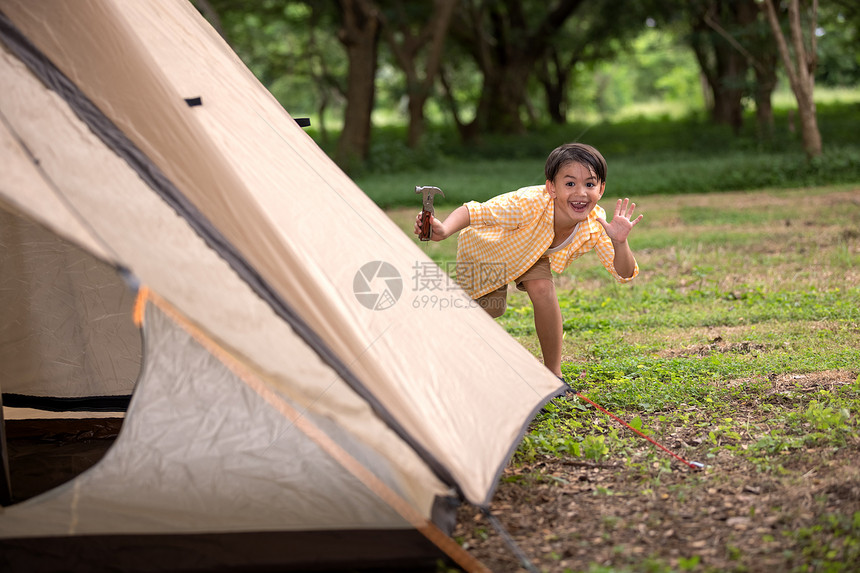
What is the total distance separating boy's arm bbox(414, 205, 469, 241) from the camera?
150 inches

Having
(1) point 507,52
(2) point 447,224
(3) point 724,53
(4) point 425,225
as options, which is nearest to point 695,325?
(2) point 447,224

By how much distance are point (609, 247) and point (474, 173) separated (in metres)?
11.6

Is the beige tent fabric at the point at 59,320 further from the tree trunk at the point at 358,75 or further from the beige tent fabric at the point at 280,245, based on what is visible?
the tree trunk at the point at 358,75

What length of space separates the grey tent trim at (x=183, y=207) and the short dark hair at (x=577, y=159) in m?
1.90

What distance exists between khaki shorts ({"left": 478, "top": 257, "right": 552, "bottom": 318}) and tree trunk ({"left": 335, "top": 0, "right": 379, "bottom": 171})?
11862 mm

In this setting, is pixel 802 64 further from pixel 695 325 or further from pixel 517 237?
pixel 517 237

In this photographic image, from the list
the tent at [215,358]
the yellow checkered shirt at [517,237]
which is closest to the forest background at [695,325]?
the tent at [215,358]

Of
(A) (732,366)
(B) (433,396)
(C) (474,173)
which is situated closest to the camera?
(B) (433,396)

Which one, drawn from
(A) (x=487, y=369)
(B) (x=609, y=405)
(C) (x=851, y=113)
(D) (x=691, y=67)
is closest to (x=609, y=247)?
(B) (x=609, y=405)

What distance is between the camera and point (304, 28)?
69.4 feet

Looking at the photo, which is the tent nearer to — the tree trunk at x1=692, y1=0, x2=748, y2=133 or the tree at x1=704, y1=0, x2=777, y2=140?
the tree at x1=704, y1=0, x2=777, y2=140

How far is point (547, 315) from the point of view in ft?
14.0

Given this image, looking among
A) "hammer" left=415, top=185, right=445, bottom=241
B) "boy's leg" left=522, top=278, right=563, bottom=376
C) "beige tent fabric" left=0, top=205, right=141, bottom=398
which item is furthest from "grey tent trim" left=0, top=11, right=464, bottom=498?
"boy's leg" left=522, top=278, right=563, bottom=376

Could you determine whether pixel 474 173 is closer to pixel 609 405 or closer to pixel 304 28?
pixel 304 28
